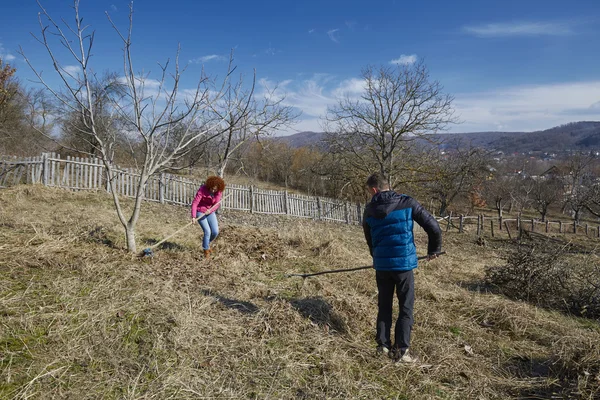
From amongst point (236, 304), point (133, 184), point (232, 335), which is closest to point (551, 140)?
point (133, 184)

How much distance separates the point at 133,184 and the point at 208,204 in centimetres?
726

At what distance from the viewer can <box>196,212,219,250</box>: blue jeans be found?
526cm

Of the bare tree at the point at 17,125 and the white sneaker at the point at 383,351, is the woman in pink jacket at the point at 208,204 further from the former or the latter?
the bare tree at the point at 17,125

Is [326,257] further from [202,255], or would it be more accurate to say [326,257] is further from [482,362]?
[482,362]

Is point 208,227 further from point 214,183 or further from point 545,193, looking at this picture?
point 545,193

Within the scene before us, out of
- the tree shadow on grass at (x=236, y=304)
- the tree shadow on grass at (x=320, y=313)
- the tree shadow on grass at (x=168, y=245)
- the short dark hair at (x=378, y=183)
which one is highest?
the short dark hair at (x=378, y=183)

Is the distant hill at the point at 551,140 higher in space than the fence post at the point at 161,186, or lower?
higher

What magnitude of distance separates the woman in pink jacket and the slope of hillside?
0.38 meters

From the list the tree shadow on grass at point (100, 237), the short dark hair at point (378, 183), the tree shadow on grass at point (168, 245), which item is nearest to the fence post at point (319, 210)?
the tree shadow on grass at point (168, 245)

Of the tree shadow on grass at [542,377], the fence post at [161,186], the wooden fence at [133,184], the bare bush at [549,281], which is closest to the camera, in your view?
the tree shadow on grass at [542,377]

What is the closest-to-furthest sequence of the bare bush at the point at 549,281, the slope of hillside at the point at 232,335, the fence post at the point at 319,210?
1. the slope of hillside at the point at 232,335
2. the bare bush at the point at 549,281
3. the fence post at the point at 319,210

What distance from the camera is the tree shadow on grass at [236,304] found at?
362cm

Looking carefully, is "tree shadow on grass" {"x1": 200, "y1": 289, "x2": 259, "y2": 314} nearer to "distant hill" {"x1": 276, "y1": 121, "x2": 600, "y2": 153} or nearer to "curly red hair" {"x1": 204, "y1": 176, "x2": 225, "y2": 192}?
"curly red hair" {"x1": 204, "y1": 176, "x2": 225, "y2": 192}

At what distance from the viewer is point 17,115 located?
73.2ft
